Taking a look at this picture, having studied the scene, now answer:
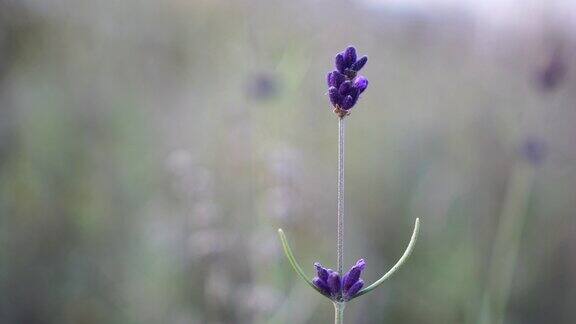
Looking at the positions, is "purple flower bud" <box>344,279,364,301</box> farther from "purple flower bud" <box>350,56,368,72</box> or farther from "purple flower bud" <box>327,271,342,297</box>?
"purple flower bud" <box>350,56,368,72</box>

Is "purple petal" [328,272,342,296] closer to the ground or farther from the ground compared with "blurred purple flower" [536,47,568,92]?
closer to the ground

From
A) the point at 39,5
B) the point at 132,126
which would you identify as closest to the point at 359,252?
the point at 132,126

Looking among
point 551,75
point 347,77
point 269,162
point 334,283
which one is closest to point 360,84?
point 347,77

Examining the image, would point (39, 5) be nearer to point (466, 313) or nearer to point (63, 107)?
point (63, 107)

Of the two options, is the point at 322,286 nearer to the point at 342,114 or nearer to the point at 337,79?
the point at 342,114

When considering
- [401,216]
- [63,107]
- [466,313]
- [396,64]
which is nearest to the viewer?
[466,313]

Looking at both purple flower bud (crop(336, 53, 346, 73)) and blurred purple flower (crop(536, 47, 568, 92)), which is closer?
purple flower bud (crop(336, 53, 346, 73))

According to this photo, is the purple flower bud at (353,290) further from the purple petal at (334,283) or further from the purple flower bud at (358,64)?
the purple flower bud at (358,64)

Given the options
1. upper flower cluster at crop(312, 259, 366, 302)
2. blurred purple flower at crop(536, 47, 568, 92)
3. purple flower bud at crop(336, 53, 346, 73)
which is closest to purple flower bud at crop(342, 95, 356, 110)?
purple flower bud at crop(336, 53, 346, 73)
